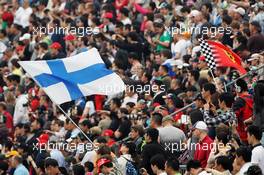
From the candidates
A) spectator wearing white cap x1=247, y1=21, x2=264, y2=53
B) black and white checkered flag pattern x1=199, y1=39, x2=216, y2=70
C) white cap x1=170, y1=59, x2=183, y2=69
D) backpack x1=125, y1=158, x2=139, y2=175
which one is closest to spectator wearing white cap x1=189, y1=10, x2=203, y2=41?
white cap x1=170, y1=59, x2=183, y2=69

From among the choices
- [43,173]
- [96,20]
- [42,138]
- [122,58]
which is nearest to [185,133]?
[43,173]

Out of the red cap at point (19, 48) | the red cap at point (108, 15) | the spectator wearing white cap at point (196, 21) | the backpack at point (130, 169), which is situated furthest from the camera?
the red cap at point (19, 48)

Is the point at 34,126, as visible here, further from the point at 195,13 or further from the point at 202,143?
the point at 202,143

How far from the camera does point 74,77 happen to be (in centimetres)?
2355

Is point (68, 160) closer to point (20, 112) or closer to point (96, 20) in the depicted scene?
point (20, 112)

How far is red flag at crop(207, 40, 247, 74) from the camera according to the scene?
23.7m

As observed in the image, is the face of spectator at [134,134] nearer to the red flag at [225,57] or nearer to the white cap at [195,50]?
the red flag at [225,57]

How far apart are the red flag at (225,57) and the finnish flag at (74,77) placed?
1.81 metres

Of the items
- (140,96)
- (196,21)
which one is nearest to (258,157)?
(140,96)

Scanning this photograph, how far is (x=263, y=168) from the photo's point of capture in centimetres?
1944

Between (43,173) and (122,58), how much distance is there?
6627 millimetres

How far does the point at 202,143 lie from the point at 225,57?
9.37ft

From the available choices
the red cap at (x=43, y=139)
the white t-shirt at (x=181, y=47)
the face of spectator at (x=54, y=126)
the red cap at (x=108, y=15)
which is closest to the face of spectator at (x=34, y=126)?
the face of spectator at (x=54, y=126)

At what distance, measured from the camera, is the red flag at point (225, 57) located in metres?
23.7
